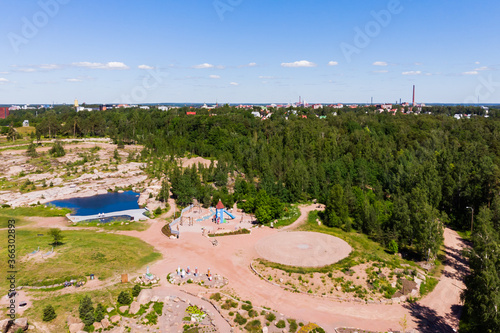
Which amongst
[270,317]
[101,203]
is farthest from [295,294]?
[101,203]

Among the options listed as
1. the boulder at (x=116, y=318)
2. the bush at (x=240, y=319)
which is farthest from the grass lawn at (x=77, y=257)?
the bush at (x=240, y=319)

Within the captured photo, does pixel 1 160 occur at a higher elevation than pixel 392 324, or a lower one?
higher

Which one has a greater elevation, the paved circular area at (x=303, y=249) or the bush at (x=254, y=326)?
the paved circular area at (x=303, y=249)

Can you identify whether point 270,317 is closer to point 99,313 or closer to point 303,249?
point 99,313

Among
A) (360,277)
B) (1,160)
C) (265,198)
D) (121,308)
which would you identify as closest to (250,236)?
(265,198)

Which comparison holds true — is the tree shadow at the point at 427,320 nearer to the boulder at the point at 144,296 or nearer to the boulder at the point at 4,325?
the boulder at the point at 144,296

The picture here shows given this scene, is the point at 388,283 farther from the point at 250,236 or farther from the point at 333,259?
the point at 250,236
